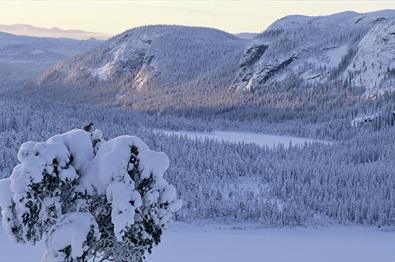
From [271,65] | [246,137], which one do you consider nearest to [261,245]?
[246,137]

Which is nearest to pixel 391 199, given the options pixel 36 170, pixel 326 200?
pixel 326 200

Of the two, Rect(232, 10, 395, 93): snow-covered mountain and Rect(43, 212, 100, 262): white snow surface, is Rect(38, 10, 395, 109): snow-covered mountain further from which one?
Rect(43, 212, 100, 262): white snow surface

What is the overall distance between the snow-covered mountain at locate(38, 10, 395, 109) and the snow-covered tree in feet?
334

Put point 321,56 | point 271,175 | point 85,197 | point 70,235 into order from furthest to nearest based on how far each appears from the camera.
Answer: point 321,56, point 271,175, point 85,197, point 70,235

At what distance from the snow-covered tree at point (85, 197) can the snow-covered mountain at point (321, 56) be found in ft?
339

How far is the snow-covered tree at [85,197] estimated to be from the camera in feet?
42.6

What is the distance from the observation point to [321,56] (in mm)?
138125

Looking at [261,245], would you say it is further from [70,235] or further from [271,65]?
[271,65]

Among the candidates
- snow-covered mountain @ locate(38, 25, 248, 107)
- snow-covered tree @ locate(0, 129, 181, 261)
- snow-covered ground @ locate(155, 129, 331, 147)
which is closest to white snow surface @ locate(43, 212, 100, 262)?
snow-covered tree @ locate(0, 129, 181, 261)

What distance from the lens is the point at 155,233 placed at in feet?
46.5

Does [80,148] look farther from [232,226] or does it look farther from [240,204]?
[240,204]

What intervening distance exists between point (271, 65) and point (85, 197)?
13425 centimetres

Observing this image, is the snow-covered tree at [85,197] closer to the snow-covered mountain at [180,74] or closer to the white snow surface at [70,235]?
the white snow surface at [70,235]

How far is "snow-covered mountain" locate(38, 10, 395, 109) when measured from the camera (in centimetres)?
12281
